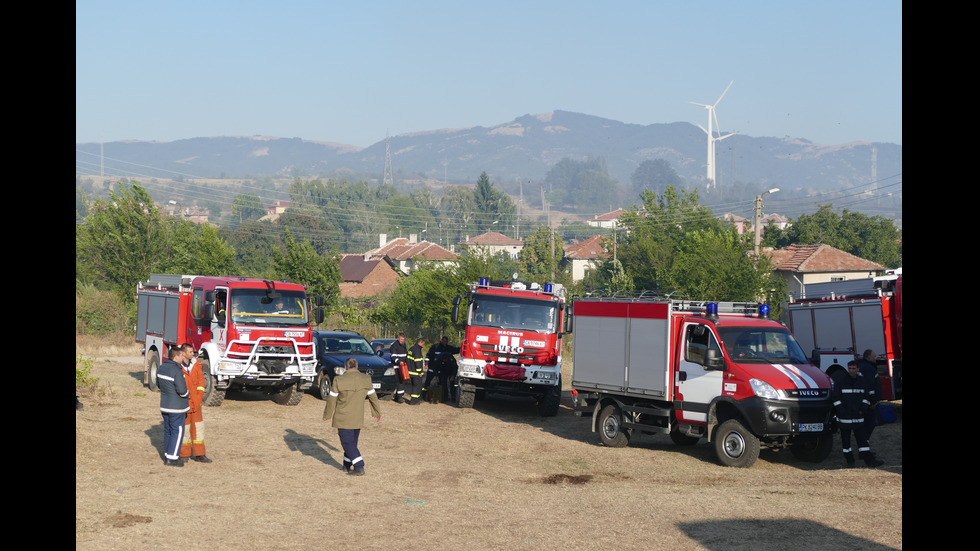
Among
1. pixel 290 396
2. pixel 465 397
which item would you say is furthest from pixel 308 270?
pixel 465 397

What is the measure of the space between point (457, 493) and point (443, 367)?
1039 cm

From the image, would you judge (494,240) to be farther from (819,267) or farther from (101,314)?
(101,314)

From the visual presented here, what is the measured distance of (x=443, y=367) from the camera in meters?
21.9

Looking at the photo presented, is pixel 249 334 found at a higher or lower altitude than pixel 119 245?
lower

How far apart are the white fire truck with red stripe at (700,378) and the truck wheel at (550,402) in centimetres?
298

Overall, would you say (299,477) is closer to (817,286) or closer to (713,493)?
(713,493)

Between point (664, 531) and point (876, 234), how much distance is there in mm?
74448

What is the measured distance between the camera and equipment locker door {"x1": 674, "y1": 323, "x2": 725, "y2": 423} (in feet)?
46.1

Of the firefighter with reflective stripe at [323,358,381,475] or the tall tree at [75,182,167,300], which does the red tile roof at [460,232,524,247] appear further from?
the firefighter with reflective stripe at [323,358,381,475]

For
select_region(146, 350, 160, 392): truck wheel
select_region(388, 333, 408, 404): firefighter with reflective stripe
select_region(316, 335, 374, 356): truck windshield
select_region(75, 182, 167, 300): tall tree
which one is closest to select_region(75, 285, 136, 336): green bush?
select_region(75, 182, 167, 300): tall tree

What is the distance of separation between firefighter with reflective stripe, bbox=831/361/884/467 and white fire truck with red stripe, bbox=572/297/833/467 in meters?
0.17
